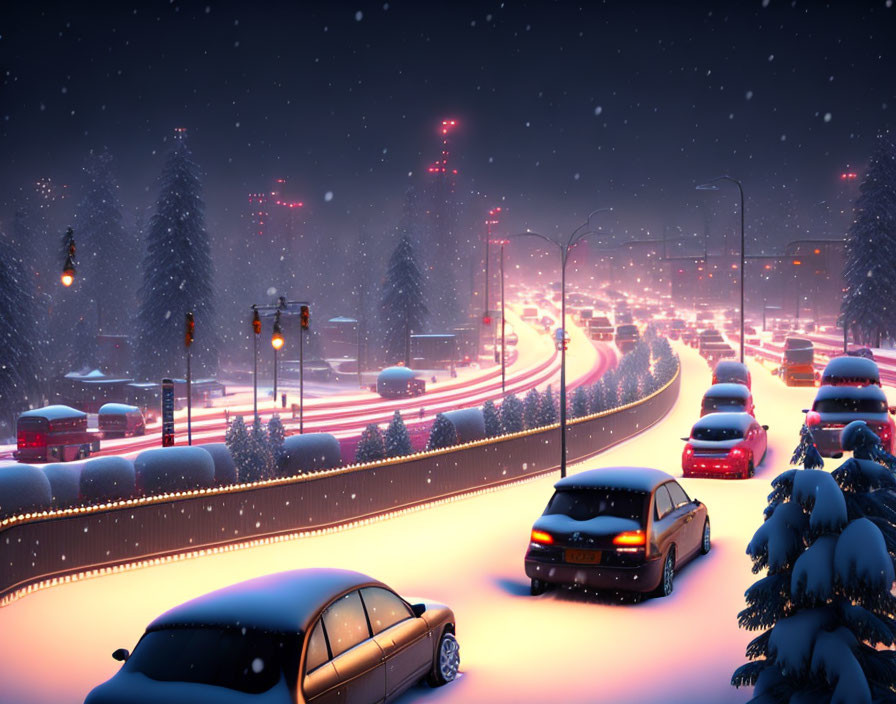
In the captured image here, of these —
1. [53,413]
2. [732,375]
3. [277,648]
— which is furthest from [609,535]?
[53,413]

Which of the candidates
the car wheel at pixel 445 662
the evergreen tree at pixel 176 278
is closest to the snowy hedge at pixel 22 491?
the car wheel at pixel 445 662

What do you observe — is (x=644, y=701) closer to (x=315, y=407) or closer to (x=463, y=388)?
(x=315, y=407)

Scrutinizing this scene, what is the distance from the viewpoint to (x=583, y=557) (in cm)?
1280

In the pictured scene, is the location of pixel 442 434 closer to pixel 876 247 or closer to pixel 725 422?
pixel 725 422

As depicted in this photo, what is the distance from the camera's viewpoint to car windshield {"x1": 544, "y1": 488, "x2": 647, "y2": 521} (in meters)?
12.9

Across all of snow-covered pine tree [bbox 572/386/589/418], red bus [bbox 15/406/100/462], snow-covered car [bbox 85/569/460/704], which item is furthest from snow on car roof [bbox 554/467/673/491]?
red bus [bbox 15/406/100/462]

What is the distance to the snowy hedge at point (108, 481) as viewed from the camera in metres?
29.9

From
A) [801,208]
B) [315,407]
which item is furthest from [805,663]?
[801,208]

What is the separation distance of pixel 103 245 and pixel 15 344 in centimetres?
4190

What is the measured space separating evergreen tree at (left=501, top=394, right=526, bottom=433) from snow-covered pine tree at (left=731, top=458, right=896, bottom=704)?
3416cm

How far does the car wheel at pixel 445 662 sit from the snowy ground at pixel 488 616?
0.12m

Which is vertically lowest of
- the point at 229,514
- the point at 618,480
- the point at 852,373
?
the point at 229,514

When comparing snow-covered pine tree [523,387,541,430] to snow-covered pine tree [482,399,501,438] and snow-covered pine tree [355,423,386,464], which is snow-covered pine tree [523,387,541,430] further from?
snow-covered pine tree [355,423,386,464]

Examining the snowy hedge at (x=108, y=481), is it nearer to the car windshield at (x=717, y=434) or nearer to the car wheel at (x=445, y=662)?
the car windshield at (x=717, y=434)
